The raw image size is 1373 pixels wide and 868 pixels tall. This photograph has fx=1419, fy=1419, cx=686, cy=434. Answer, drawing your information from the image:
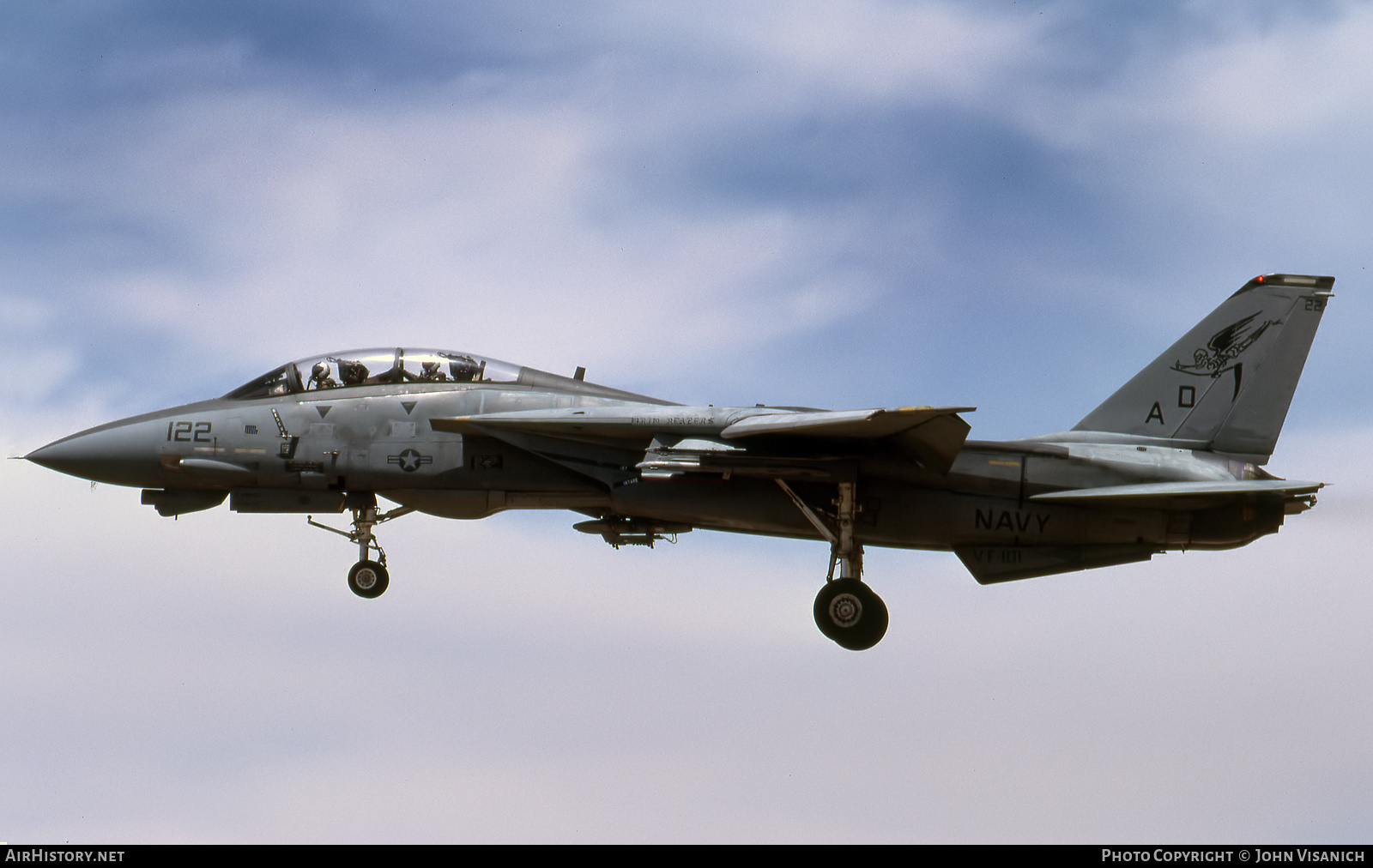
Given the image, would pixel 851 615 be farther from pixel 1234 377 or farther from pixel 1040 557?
pixel 1234 377

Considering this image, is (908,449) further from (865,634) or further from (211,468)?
(211,468)

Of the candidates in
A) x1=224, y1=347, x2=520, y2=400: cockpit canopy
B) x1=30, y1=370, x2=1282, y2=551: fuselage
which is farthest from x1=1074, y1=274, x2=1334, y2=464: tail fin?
x1=224, y1=347, x2=520, y2=400: cockpit canopy

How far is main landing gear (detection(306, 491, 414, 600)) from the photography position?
669 inches

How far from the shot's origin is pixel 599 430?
16156 mm

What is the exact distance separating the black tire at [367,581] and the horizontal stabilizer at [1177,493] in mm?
7770

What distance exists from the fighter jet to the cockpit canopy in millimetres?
27

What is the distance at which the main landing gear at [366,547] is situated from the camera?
17.0 m

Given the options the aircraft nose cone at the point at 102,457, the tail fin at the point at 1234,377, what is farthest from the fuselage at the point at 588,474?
the tail fin at the point at 1234,377

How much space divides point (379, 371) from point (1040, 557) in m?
8.26

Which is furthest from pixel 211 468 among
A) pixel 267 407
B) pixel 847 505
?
pixel 847 505

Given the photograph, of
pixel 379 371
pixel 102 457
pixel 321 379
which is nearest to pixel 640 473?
pixel 379 371

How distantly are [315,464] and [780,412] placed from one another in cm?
554

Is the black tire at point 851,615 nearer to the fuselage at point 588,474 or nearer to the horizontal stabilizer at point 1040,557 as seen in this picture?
the fuselage at point 588,474

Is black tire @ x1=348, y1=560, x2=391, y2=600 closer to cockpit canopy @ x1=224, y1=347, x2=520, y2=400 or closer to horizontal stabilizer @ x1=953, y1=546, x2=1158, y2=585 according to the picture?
cockpit canopy @ x1=224, y1=347, x2=520, y2=400
